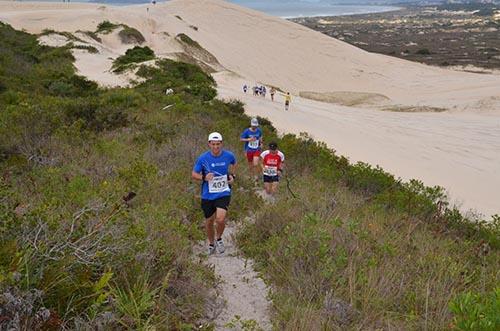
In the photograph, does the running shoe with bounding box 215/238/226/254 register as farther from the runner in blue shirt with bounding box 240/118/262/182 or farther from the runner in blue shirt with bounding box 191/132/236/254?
the runner in blue shirt with bounding box 240/118/262/182

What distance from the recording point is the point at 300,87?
44.5 meters

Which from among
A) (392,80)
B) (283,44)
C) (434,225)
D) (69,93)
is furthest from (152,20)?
(434,225)

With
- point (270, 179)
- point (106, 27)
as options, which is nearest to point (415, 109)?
point (270, 179)

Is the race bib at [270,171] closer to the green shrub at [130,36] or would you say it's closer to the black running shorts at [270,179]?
the black running shorts at [270,179]

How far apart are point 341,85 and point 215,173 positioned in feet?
137

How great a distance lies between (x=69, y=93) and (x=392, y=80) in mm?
37315

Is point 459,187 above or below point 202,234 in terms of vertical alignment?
below

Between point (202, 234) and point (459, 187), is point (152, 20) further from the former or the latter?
point (202, 234)

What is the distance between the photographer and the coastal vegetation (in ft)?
11.9

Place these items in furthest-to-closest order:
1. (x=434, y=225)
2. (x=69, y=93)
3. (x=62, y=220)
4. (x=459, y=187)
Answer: (x=69, y=93), (x=459, y=187), (x=434, y=225), (x=62, y=220)

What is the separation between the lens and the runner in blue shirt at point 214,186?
6148 millimetres

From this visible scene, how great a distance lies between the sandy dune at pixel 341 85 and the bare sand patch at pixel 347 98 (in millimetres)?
159

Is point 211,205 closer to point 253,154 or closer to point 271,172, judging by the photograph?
point 271,172

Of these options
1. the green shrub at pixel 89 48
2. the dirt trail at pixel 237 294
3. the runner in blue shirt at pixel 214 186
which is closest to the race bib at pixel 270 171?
the runner in blue shirt at pixel 214 186
